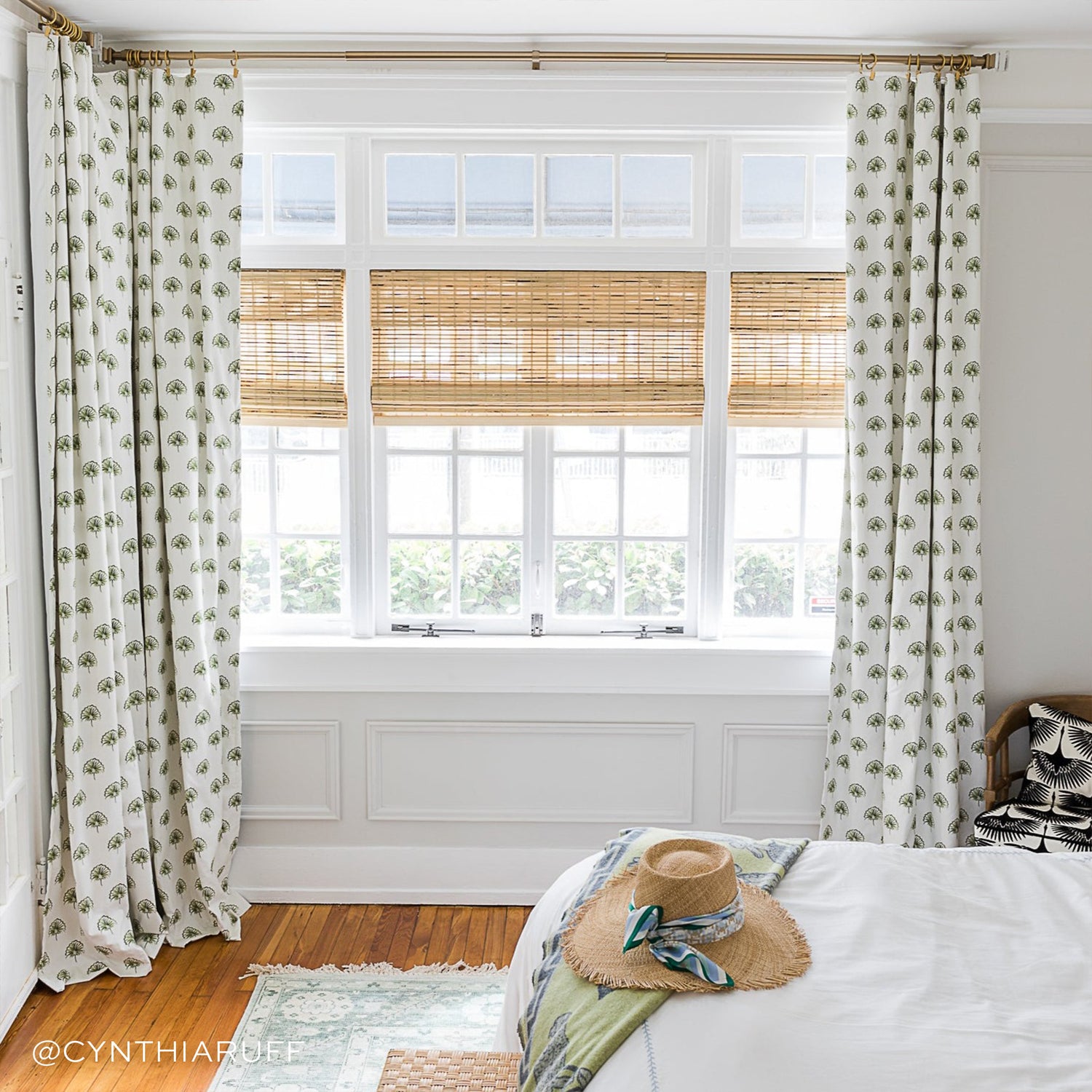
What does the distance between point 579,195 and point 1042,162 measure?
1.43 metres

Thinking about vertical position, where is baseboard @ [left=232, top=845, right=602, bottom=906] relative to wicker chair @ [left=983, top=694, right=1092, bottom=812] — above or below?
below

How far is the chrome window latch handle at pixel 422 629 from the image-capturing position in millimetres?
3562

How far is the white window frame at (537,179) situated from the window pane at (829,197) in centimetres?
37

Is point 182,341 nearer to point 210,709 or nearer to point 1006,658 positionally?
point 210,709

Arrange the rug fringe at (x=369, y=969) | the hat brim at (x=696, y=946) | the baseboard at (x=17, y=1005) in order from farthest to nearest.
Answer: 1. the rug fringe at (x=369, y=969)
2. the baseboard at (x=17, y=1005)
3. the hat brim at (x=696, y=946)

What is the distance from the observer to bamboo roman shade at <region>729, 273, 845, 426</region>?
3.38 meters

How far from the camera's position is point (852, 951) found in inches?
74.4

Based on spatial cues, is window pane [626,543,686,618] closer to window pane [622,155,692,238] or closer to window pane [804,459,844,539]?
window pane [804,459,844,539]

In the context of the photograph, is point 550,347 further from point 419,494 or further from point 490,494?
point 419,494

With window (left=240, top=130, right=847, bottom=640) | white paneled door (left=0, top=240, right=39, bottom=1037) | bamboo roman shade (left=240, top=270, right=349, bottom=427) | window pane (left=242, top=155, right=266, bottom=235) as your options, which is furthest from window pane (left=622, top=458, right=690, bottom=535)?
white paneled door (left=0, top=240, right=39, bottom=1037)

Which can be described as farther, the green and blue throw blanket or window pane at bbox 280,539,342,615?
window pane at bbox 280,539,342,615

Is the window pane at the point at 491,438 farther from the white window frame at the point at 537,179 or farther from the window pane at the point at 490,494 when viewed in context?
the white window frame at the point at 537,179

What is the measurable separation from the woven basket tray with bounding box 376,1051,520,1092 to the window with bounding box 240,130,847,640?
70.8 inches

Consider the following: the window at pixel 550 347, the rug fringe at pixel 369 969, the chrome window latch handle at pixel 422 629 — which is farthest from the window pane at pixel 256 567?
the rug fringe at pixel 369 969
